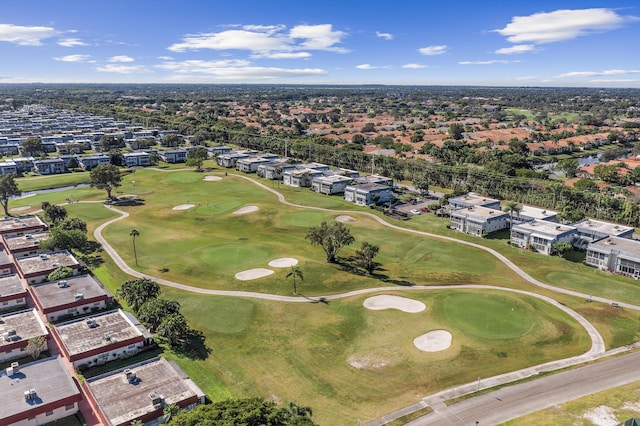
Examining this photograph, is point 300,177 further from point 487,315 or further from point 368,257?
point 487,315

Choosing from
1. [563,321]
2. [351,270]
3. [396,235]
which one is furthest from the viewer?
[396,235]

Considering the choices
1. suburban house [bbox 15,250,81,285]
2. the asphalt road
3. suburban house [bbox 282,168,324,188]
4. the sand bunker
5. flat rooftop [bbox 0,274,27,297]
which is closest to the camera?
the asphalt road

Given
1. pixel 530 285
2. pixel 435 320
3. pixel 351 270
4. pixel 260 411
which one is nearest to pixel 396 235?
pixel 351 270

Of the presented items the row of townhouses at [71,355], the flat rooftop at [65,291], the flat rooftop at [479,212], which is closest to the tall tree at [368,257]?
the flat rooftop at [479,212]

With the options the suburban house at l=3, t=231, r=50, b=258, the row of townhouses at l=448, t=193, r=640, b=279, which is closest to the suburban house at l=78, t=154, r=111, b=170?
the suburban house at l=3, t=231, r=50, b=258

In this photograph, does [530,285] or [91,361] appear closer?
[91,361]

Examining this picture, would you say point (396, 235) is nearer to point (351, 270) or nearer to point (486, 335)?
point (351, 270)

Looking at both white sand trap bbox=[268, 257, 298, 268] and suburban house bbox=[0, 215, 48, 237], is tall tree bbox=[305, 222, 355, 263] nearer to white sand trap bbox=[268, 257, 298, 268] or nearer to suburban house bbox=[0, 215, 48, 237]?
white sand trap bbox=[268, 257, 298, 268]
